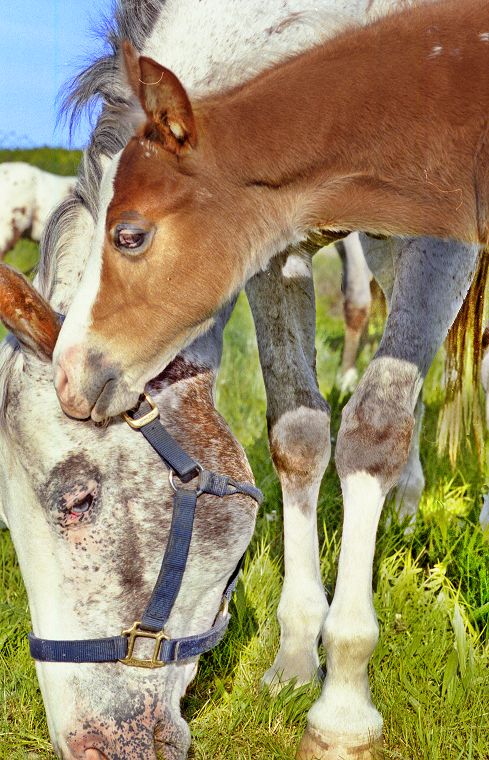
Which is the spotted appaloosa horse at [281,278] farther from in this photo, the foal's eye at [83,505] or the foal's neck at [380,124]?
the foal's eye at [83,505]

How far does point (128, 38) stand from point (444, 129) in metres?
1.13

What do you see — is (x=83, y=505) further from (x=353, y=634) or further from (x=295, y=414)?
(x=295, y=414)

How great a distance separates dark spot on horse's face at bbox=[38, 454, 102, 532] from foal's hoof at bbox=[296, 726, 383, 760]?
3.36 feet

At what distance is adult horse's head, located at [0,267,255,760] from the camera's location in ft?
8.65

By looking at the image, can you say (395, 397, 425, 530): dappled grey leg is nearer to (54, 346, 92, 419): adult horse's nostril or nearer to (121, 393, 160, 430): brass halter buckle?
(121, 393, 160, 430): brass halter buckle

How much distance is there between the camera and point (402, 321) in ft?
10.4

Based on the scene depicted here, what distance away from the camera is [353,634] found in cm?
304

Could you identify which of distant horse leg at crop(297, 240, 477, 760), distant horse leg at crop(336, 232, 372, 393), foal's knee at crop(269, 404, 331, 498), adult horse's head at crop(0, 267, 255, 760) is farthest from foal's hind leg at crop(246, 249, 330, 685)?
distant horse leg at crop(336, 232, 372, 393)

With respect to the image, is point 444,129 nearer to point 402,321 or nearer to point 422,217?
point 422,217

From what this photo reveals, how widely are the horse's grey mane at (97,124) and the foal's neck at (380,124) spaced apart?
1.68 ft

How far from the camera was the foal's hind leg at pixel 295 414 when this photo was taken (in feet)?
11.7

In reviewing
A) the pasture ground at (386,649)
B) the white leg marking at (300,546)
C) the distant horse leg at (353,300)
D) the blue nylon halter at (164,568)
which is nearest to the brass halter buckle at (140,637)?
the blue nylon halter at (164,568)

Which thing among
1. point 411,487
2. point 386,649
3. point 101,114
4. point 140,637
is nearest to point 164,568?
point 140,637

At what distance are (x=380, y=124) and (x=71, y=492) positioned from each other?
1278mm
